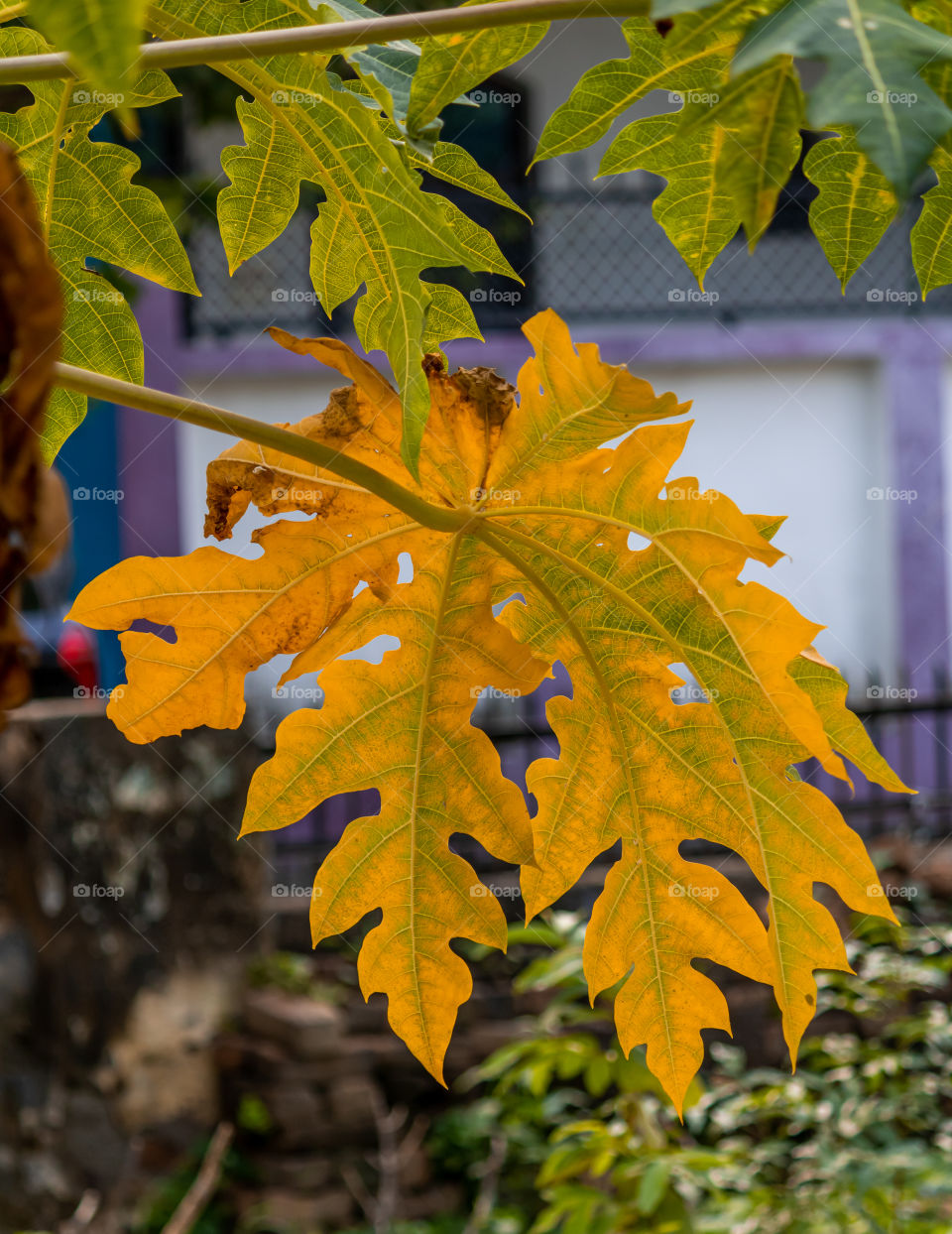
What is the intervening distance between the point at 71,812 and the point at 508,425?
292 cm

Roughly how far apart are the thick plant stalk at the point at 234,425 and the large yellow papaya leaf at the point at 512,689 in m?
0.11

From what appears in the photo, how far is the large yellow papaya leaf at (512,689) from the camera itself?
637mm

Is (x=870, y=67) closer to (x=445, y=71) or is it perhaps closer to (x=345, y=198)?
(x=445, y=71)

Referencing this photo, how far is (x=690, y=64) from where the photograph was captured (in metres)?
0.58

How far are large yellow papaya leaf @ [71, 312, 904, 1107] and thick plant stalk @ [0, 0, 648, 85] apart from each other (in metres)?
0.19

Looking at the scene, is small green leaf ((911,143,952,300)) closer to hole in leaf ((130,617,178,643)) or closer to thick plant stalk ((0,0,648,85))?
thick plant stalk ((0,0,648,85))

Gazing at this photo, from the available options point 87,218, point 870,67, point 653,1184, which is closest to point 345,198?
point 87,218

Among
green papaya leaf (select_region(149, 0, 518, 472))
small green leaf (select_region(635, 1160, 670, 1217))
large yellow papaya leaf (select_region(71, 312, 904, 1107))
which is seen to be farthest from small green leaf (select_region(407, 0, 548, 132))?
small green leaf (select_region(635, 1160, 670, 1217))

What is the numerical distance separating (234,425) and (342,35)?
0.16 m

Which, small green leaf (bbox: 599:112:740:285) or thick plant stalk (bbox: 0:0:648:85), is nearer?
thick plant stalk (bbox: 0:0:648:85)

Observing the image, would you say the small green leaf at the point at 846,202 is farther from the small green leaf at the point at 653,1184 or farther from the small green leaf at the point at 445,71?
the small green leaf at the point at 653,1184

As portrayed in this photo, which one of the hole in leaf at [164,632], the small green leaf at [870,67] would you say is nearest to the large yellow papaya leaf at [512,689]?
the hole in leaf at [164,632]

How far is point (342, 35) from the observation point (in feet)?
1.45

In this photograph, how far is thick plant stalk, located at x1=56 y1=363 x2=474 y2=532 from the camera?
1.40ft
